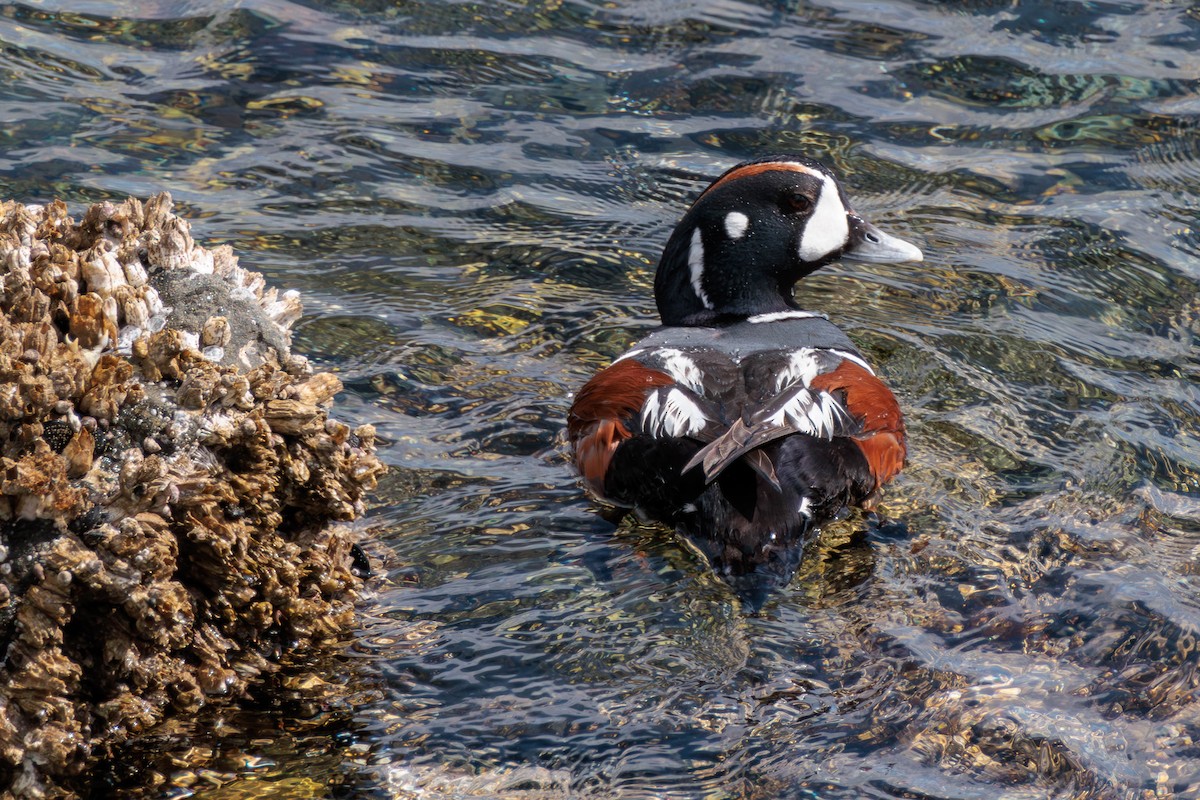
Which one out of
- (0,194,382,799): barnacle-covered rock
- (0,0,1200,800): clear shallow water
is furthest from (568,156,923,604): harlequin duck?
(0,194,382,799): barnacle-covered rock

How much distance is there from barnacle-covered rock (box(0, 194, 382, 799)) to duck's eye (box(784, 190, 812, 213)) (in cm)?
272

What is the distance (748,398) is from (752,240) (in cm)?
142

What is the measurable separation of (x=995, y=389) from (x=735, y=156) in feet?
9.05

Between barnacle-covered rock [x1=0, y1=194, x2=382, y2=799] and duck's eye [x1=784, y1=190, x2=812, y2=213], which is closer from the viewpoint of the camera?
barnacle-covered rock [x1=0, y1=194, x2=382, y2=799]

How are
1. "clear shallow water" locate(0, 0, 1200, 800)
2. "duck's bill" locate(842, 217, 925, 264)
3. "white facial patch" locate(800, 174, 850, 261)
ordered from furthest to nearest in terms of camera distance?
"duck's bill" locate(842, 217, 925, 264), "white facial patch" locate(800, 174, 850, 261), "clear shallow water" locate(0, 0, 1200, 800)

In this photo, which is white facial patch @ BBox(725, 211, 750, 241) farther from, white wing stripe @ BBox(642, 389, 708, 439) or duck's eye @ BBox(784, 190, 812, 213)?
white wing stripe @ BBox(642, 389, 708, 439)

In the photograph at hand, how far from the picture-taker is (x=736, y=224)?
255 inches

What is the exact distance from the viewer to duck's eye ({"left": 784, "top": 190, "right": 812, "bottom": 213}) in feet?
21.2

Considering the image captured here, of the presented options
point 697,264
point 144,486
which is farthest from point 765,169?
point 144,486

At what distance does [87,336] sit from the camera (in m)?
3.95

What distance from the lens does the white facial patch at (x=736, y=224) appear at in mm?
6441

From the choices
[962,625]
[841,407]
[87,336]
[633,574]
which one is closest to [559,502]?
[633,574]

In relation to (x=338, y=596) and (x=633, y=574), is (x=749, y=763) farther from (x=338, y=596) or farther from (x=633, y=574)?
(x=338, y=596)

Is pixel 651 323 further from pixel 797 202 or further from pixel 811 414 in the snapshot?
pixel 811 414
